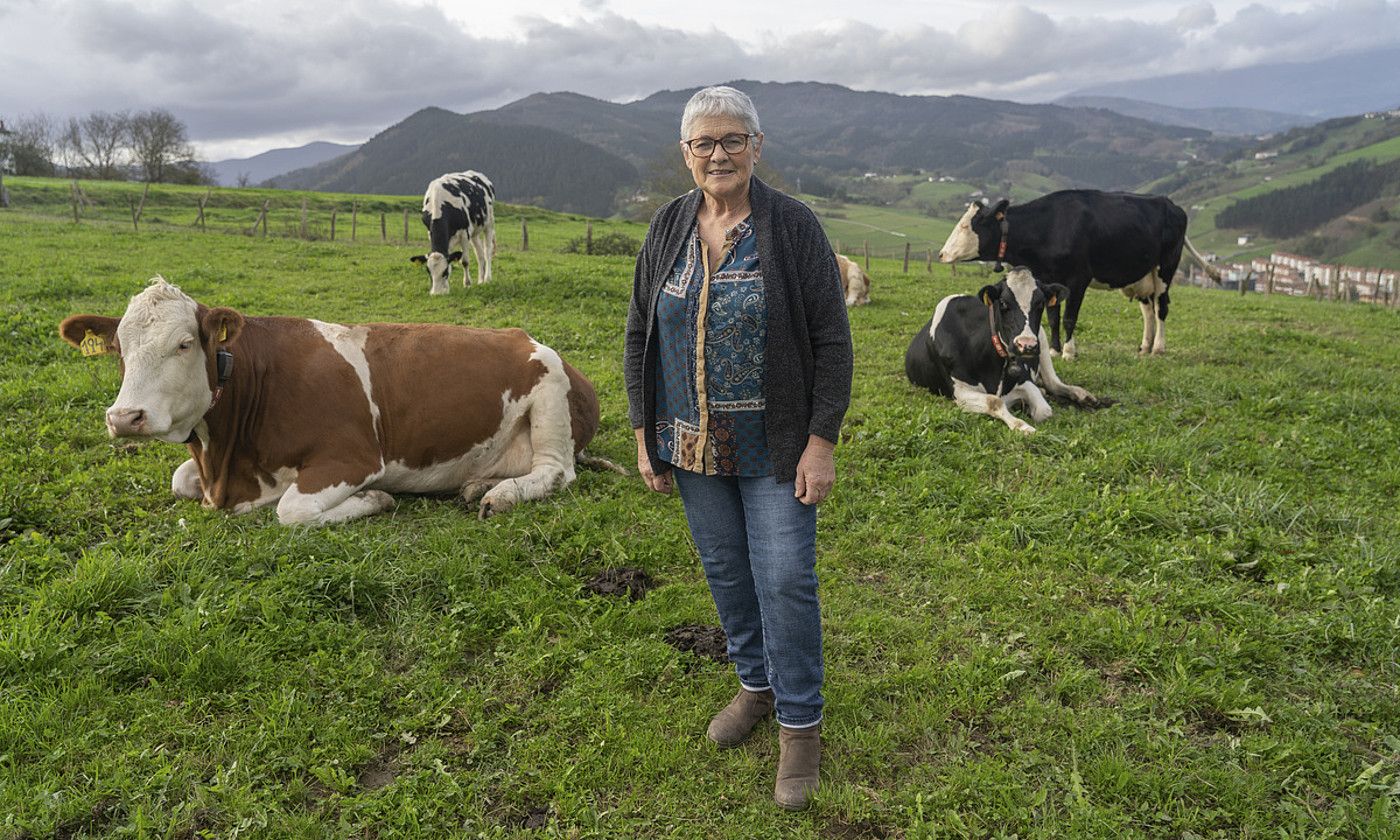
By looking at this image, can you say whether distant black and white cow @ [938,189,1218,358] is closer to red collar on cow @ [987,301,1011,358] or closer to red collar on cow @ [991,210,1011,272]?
red collar on cow @ [991,210,1011,272]

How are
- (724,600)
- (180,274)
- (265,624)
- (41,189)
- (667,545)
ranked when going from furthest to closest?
(41,189), (180,274), (667,545), (265,624), (724,600)

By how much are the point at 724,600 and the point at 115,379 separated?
22.6 ft

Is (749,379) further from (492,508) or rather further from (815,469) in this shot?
(492,508)

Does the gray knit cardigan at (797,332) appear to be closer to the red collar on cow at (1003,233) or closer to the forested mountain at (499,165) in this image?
the red collar on cow at (1003,233)

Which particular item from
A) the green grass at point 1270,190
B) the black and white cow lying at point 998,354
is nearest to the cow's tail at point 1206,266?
the black and white cow lying at point 998,354

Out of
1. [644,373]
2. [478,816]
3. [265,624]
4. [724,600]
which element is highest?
[644,373]

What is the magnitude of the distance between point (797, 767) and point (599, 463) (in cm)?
350

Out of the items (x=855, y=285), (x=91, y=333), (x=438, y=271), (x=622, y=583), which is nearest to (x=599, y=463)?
(x=622, y=583)

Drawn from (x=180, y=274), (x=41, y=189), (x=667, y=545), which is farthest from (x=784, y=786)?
(x=41, y=189)

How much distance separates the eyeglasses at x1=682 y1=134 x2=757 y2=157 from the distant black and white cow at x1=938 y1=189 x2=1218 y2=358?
8463 millimetres

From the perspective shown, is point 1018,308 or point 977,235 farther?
point 977,235

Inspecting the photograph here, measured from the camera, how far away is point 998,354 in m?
7.86

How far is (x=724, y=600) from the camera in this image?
3.27 meters

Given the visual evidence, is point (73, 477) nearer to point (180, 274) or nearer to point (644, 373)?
point (644, 373)
